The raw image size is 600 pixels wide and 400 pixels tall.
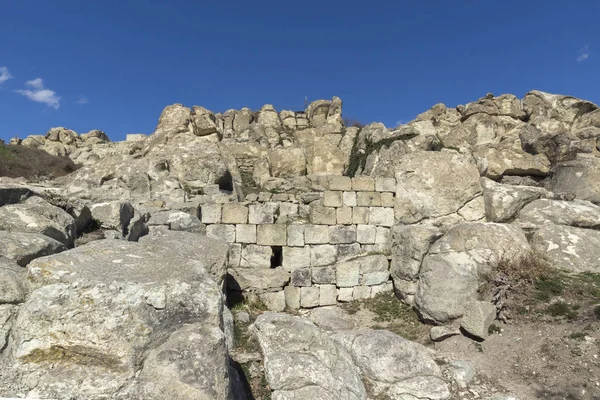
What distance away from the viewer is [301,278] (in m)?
8.22

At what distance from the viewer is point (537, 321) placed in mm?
5535

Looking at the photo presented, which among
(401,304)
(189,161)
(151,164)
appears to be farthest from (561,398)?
(151,164)

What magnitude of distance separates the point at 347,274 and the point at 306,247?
109cm

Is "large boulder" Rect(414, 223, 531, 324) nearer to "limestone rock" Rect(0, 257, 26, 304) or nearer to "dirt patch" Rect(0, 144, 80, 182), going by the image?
"limestone rock" Rect(0, 257, 26, 304)

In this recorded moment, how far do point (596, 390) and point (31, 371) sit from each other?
17.9ft

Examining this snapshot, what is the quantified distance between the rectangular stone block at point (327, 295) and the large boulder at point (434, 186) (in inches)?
88.7

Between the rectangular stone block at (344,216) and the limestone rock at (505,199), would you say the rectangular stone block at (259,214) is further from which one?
the limestone rock at (505,199)

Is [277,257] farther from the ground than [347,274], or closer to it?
farther from the ground

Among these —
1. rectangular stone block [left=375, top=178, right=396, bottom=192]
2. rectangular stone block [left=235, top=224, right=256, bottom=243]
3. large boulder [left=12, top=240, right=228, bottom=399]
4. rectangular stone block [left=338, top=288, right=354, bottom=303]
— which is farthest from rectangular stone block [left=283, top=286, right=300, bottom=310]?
large boulder [left=12, top=240, right=228, bottom=399]

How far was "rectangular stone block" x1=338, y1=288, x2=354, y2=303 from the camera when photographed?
8.29 metres

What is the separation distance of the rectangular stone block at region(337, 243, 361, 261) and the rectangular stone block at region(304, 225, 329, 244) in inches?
15.5

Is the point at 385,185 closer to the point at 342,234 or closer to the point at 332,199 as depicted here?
the point at 332,199

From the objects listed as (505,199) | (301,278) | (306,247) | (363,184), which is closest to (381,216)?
(363,184)

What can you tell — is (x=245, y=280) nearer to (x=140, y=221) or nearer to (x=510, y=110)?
(x=140, y=221)
